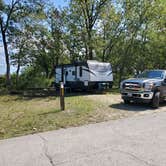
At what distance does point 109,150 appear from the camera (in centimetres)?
561

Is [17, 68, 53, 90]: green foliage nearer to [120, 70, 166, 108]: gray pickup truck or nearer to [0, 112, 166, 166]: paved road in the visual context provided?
[120, 70, 166, 108]: gray pickup truck

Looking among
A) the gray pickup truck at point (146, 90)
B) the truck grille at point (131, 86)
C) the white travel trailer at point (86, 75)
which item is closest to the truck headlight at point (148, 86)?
the gray pickup truck at point (146, 90)

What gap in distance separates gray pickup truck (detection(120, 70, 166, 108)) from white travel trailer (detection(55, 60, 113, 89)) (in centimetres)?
528

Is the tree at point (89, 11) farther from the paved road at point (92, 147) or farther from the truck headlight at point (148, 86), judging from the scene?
the paved road at point (92, 147)

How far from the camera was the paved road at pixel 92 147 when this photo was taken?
498 centimetres

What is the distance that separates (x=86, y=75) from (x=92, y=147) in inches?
491

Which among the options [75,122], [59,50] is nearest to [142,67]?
[59,50]

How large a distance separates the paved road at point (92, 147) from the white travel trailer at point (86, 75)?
33.3ft

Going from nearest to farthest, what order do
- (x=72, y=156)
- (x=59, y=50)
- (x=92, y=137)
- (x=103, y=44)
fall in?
(x=72, y=156) < (x=92, y=137) < (x=103, y=44) < (x=59, y=50)

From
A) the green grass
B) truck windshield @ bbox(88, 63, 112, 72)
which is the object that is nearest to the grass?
the green grass

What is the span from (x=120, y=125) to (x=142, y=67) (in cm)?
2595

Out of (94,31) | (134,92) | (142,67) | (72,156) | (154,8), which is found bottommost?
(72,156)

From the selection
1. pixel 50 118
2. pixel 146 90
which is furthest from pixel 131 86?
pixel 50 118

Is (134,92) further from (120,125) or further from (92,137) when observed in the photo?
(92,137)
